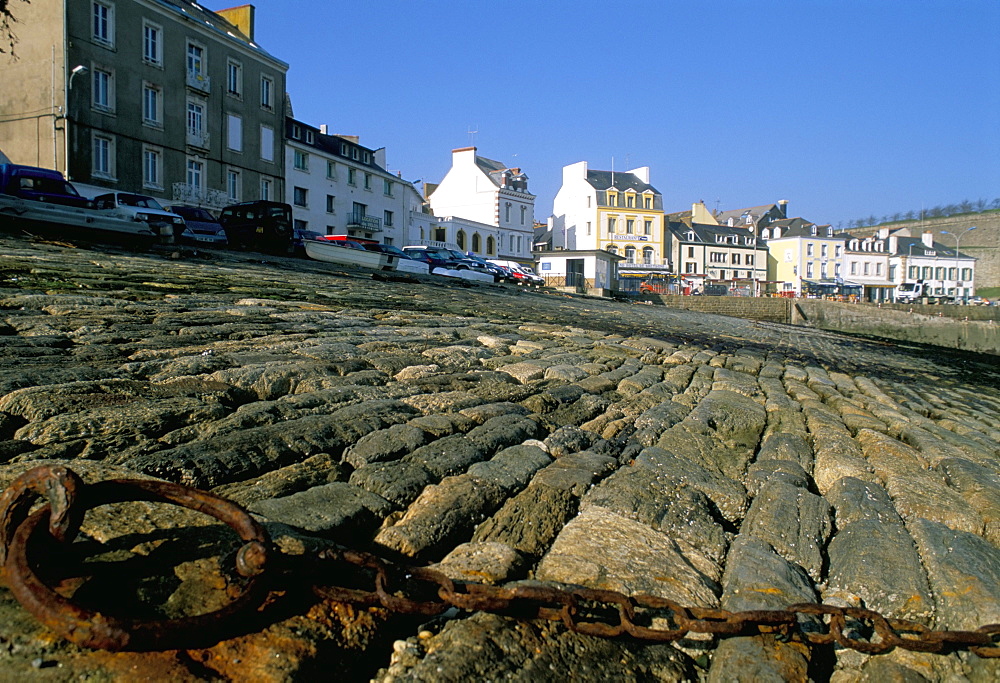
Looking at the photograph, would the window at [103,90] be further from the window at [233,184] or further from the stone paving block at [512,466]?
the stone paving block at [512,466]

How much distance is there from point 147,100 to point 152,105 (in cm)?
29

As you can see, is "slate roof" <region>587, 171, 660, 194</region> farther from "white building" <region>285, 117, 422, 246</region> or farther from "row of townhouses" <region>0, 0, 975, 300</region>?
"white building" <region>285, 117, 422, 246</region>

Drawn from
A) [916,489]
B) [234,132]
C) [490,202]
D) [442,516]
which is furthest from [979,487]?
[490,202]

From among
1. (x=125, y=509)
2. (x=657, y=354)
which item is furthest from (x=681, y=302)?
(x=125, y=509)

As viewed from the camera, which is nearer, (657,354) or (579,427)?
(579,427)

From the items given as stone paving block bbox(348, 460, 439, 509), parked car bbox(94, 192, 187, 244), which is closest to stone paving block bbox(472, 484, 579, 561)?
stone paving block bbox(348, 460, 439, 509)

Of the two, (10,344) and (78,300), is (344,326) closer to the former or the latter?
(78,300)

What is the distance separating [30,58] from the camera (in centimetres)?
2725

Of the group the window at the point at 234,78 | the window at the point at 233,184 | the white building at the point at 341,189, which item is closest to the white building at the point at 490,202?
the white building at the point at 341,189

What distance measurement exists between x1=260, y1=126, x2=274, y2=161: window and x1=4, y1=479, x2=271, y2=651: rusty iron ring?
38.4 meters

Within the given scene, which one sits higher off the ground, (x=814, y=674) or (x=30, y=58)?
(x=30, y=58)

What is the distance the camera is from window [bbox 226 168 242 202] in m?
34.1

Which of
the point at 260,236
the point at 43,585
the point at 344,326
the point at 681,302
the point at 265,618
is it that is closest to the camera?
the point at 43,585

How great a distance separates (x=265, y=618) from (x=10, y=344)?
2977 millimetres
